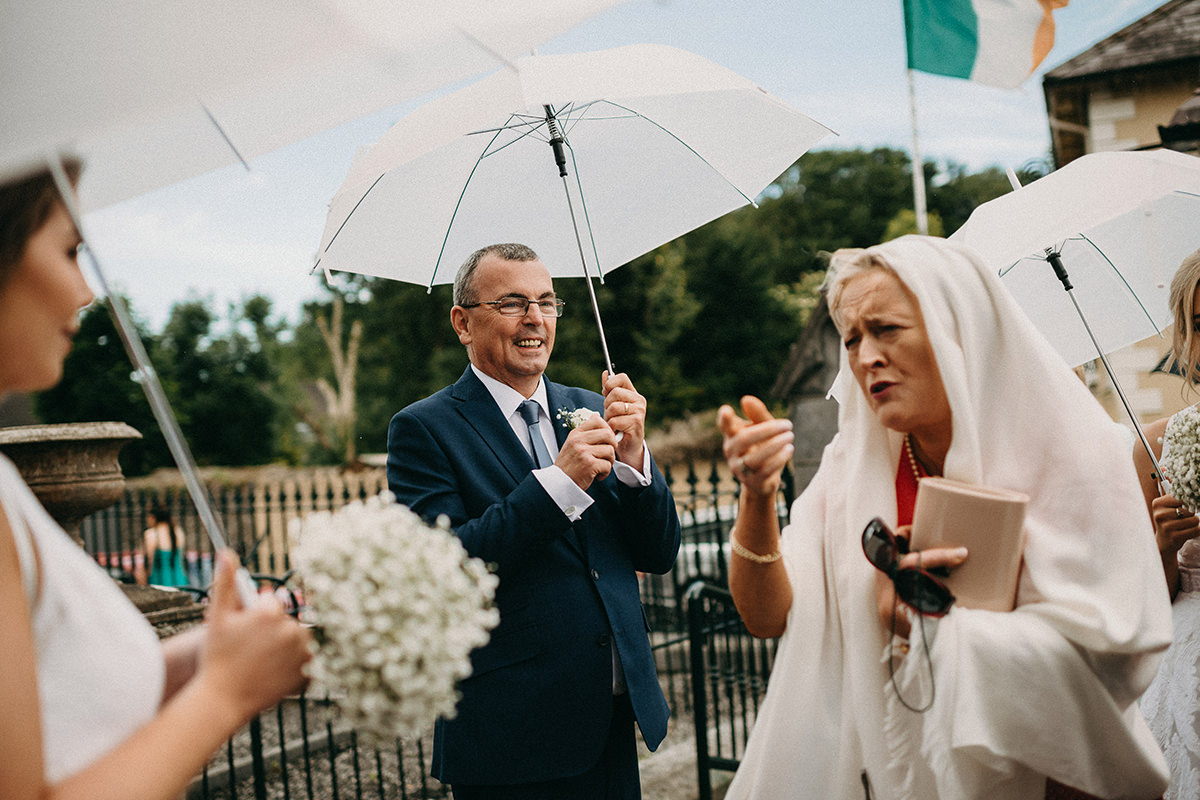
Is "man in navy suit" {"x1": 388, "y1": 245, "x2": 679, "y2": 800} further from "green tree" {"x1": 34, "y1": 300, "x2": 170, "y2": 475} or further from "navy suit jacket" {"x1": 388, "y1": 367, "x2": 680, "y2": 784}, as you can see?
"green tree" {"x1": 34, "y1": 300, "x2": 170, "y2": 475}

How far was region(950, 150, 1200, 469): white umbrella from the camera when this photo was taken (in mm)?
3096

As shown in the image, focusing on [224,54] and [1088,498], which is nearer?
[224,54]

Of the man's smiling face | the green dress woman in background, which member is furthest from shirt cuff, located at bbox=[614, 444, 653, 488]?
the green dress woman in background

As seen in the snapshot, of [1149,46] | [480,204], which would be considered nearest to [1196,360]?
[480,204]

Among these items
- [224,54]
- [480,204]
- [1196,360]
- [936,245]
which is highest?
[480,204]

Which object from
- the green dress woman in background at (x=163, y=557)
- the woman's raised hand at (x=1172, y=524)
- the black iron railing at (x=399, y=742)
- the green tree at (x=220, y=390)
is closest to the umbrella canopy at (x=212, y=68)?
the woman's raised hand at (x=1172, y=524)

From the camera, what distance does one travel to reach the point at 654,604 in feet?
31.8

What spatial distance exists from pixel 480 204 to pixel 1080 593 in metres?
2.63

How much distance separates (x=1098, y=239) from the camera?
378 cm

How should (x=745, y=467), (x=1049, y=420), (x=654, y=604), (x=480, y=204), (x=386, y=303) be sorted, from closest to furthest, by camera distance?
(x=745, y=467) → (x=1049, y=420) → (x=480, y=204) → (x=654, y=604) → (x=386, y=303)

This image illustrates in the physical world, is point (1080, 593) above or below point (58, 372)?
below

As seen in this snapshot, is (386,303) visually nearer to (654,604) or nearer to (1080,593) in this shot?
(654,604)

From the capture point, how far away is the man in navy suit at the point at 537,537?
2.58m

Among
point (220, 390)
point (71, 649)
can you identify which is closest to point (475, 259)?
point (71, 649)
